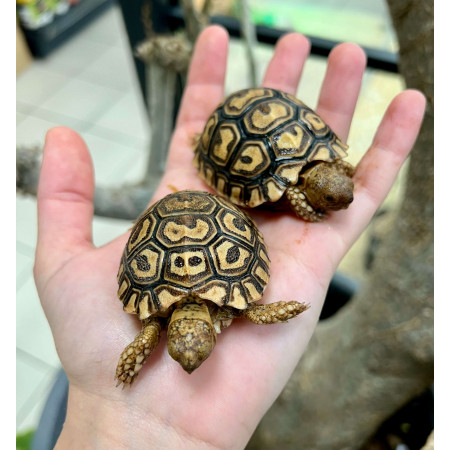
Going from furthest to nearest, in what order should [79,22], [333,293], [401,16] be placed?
→ [79,22], [333,293], [401,16]

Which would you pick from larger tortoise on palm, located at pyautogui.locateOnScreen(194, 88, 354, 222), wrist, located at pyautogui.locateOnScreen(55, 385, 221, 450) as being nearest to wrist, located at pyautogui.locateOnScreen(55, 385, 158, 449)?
wrist, located at pyautogui.locateOnScreen(55, 385, 221, 450)

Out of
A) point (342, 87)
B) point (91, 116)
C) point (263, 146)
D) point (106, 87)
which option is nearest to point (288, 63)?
point (342, 87)

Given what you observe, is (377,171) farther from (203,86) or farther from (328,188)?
(203,86)

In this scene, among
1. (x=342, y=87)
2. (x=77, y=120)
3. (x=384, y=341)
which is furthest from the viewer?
(x=77, y=120)

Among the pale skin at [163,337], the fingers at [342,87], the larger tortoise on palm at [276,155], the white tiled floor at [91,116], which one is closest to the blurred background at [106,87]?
the white tiled floor at [91,116]

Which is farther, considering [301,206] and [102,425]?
[301,206]

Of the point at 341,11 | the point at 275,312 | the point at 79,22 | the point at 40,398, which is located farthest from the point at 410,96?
the point at 79,22

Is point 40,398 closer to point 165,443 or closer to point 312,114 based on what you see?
point 165,443

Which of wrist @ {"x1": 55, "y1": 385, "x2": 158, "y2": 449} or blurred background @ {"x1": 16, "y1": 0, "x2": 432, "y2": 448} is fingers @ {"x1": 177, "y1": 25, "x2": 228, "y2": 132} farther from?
wrist @ {"x1": 55, "y1": 385, "x2": 158, "y2": 449}
